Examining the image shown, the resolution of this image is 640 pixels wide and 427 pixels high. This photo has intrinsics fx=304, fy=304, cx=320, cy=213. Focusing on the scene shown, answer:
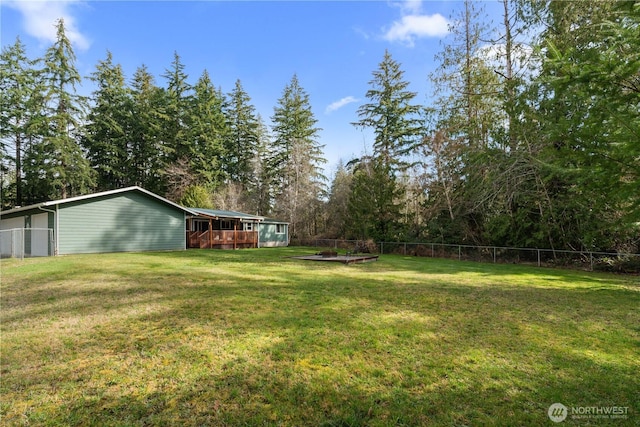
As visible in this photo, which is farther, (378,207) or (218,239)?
(218,239)

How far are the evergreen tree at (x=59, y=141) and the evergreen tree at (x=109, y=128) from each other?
2597mm

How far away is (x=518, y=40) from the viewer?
48.9 ft

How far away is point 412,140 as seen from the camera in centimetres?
2716

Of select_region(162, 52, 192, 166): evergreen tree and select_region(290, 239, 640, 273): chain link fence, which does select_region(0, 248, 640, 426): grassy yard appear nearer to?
select_region(290, 239, 640, 273): chain link fence

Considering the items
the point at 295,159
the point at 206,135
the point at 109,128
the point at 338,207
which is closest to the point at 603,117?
the point at 338,207

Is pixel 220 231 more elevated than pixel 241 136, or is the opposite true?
pixel 241 136

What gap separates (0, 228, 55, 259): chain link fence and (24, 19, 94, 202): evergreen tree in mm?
9747

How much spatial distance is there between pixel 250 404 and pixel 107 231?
1759cm

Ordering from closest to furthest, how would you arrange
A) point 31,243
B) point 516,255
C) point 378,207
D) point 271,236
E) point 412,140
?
1. point 516,255
2. point 31,243
3. point 378,207
4. point 271,236
5. point 412,140

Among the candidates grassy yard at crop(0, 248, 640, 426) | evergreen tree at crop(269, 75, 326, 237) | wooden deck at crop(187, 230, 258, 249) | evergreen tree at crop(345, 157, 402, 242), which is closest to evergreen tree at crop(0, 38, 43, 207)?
wooden deck at crop(187, 230, 258, 249)

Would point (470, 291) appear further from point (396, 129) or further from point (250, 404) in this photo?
point (396, 129)

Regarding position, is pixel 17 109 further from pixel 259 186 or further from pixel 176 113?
pixel 259 186

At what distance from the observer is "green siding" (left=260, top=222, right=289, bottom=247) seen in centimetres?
2538

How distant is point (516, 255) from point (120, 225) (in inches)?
821
